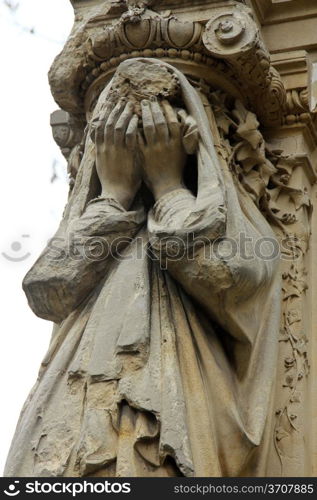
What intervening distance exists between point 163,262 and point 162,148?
412mm

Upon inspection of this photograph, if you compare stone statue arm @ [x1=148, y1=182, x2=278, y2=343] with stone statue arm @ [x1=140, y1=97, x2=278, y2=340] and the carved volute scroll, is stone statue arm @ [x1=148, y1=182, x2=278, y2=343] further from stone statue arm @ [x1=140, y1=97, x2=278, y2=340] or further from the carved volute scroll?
the carved volute scroll

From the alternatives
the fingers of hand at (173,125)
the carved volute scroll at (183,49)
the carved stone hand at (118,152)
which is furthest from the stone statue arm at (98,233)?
the carved volute scroll at (183,49)

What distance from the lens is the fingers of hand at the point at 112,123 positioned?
4.98 metres

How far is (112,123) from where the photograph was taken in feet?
16.4

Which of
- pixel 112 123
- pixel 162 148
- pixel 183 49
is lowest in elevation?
pixel 162 148

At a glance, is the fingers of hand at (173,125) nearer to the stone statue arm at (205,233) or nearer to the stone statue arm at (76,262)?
the stone statue arm at (205,233)

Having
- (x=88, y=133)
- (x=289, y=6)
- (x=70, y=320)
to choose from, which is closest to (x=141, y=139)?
(x=88, y=133)
